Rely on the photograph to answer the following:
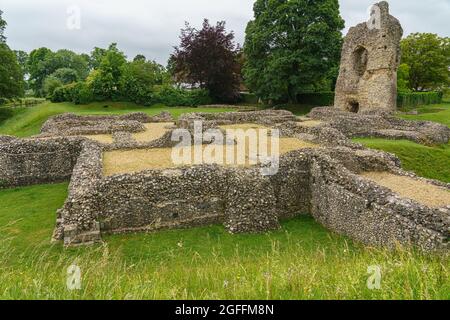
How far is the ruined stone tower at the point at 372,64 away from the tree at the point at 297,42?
325cm

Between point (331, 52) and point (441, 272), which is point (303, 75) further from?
point (441, 272)

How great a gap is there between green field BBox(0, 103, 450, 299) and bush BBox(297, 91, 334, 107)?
844 inches

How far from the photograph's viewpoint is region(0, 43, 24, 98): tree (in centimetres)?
3831

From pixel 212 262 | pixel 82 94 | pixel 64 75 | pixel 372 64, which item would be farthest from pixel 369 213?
pixel 64 75

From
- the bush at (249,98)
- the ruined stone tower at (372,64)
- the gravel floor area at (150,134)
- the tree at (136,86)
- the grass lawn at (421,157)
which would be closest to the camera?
the grass lawn at (421,157)

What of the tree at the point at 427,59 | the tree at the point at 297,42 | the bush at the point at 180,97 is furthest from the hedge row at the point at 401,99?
the bush at the point at 180,97

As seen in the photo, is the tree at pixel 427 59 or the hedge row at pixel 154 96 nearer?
the hedge row at pixel 154 96

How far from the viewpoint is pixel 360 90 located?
30703 millimetres

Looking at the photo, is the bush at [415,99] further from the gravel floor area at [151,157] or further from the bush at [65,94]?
the bush at [65,94]

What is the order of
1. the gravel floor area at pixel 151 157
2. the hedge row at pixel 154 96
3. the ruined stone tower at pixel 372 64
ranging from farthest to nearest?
the hedge row at pixel 154 96 → the ruined stone tower at pixel 372 64 → the gravel floor area at pixel 151 157

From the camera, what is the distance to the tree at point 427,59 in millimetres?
49781

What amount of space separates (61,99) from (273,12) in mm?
24088

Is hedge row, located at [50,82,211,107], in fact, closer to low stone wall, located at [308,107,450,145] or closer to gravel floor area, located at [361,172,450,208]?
low stone wall, located at [308,107,450,145]

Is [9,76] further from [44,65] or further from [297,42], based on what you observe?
[44,65]
